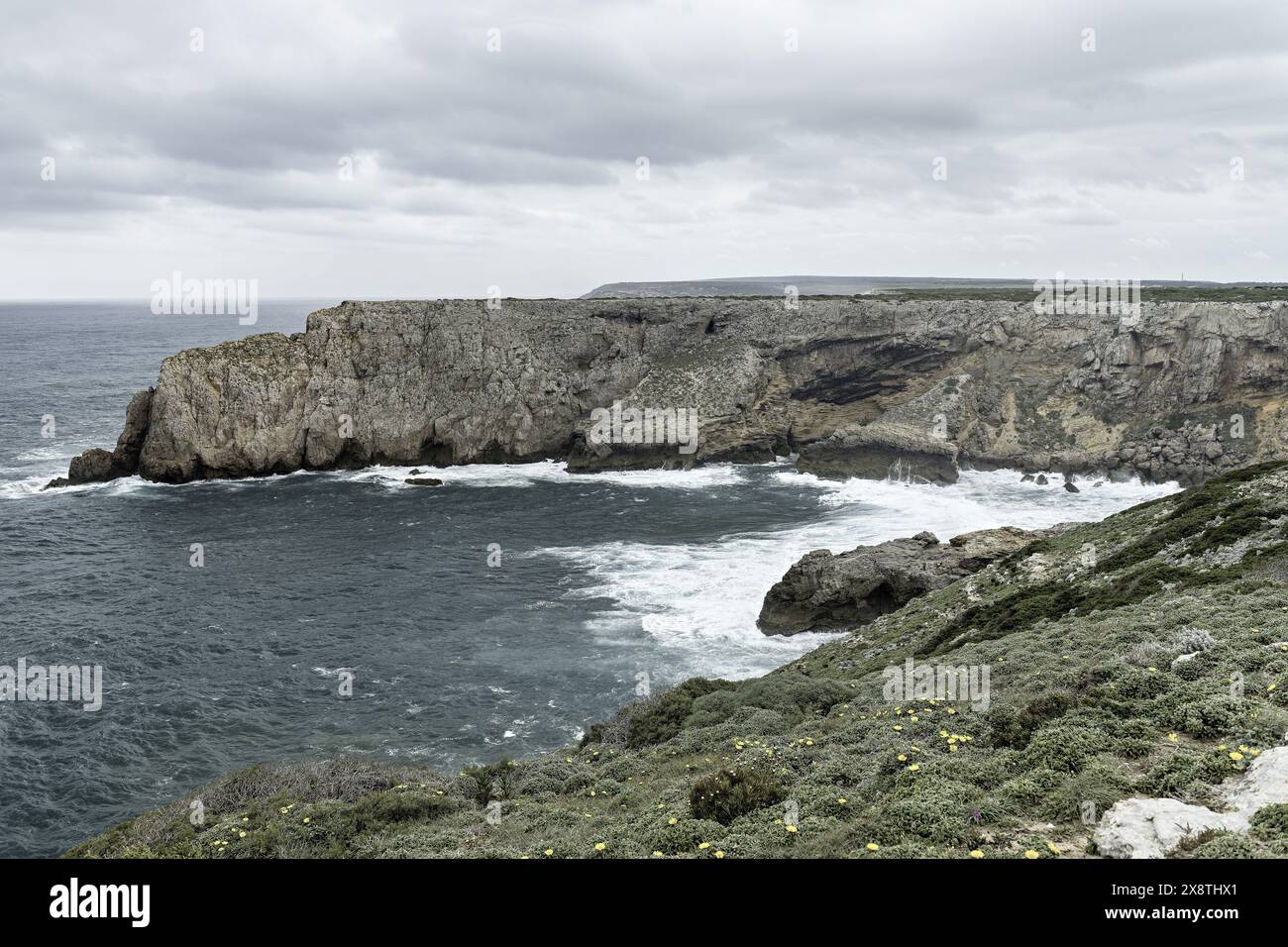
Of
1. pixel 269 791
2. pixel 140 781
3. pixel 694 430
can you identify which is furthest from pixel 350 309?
pixel 269 791

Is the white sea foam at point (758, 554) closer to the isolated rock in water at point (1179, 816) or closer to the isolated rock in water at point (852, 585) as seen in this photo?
the isolated rock in water at point (852, 585)

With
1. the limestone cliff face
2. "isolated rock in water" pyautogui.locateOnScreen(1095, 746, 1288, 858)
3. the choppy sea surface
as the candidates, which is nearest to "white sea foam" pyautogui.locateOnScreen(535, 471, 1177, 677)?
the choppy sea surface

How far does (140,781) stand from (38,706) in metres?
8.00

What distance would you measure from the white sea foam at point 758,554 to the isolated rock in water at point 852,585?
3.53ft

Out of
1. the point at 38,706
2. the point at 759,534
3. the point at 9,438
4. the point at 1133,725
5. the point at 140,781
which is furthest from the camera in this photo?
the point at 9,438

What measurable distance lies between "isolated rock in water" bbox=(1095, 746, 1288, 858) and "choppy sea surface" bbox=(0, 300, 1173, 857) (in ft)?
62.2

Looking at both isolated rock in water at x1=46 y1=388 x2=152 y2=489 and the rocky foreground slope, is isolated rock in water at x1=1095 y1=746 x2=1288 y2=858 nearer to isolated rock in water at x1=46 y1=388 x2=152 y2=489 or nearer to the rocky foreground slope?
the rocky foreground slope

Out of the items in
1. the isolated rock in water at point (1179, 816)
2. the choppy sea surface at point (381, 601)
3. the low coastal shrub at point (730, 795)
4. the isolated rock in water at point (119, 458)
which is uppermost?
the isolated rock in water at point (119, 458)

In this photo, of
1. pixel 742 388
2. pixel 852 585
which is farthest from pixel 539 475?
pixel 852 585

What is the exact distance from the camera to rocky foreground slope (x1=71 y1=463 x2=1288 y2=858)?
10.4m

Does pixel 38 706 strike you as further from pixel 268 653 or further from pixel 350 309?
pixel 350 309

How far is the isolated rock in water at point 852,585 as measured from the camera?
35.2 meters

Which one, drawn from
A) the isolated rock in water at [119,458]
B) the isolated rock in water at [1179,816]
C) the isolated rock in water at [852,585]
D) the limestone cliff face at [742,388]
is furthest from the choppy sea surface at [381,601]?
the isolated rock in water at [1179,816]

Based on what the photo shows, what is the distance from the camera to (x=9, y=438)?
77.6 meters
